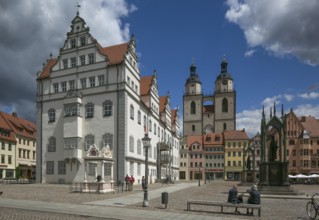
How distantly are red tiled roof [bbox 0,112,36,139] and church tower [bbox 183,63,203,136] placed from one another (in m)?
51.2

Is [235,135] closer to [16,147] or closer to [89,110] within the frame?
[16,147]

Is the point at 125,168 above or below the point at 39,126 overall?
below

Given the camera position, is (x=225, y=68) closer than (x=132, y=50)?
No

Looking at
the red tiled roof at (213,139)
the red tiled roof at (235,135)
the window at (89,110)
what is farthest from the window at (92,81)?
the red tiled roof at (213,139)

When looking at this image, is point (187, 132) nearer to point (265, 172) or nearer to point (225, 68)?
point (225, 68)

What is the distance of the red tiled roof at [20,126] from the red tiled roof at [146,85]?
27866 mm

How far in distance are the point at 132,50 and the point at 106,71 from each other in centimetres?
559

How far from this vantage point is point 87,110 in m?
44.8

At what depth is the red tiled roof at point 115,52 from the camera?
44.0 meters

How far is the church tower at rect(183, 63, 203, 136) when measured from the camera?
109875 millimetres

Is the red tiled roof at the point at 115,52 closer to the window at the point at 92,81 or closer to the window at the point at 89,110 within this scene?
the window at the point at 92,81

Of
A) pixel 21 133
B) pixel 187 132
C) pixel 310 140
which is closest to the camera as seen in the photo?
pixel 21 133

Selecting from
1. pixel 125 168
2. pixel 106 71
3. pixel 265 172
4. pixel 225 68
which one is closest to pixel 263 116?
pixel 265 172

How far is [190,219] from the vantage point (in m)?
13.7
